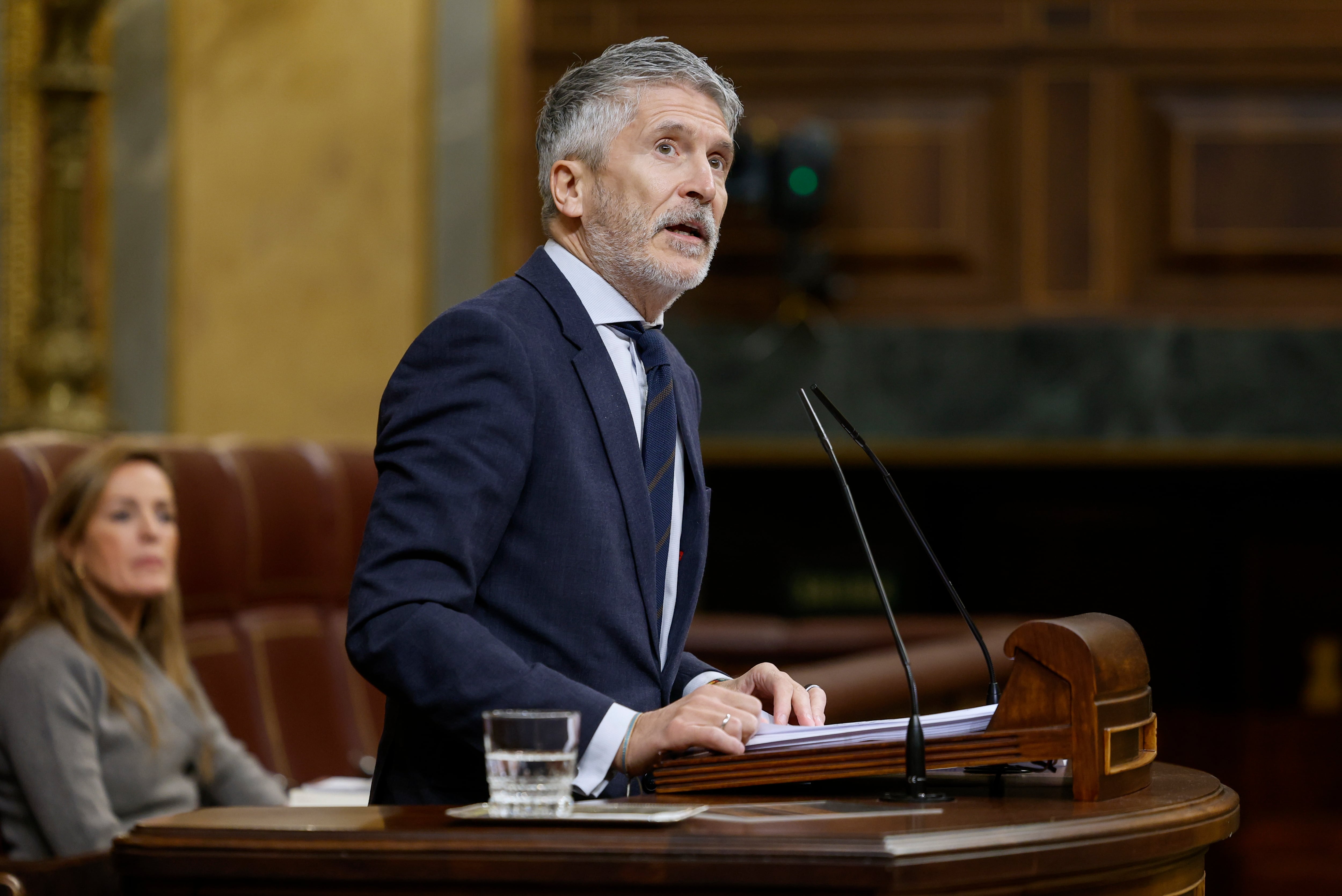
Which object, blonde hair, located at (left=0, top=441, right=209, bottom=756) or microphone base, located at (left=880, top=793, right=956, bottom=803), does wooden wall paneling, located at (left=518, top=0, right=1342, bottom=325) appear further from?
microphone base, located at (left=880, top=793, right=956, bottom=803)

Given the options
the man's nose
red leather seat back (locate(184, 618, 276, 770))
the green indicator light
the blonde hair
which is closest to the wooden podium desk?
the man's nose

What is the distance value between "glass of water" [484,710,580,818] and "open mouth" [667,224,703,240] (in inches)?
20.2

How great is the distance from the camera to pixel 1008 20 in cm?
463

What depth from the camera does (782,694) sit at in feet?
4.39

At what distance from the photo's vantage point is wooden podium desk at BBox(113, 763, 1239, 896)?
983mm

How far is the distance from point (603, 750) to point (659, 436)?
319 mm

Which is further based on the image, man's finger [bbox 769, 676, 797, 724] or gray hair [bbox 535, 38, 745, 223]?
gray hair [bbox 535, 38, 745, 223]

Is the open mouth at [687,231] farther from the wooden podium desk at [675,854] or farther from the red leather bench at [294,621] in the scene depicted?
the red leather bench at [294,621]

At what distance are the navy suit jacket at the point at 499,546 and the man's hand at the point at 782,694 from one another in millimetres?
75

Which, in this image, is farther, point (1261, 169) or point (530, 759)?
point (1261, 169)

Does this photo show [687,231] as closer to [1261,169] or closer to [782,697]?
[782,697]

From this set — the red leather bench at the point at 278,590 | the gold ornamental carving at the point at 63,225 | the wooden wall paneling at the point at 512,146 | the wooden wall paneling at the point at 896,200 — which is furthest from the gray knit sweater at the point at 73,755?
the wooden wall paneling at the point at 896,200

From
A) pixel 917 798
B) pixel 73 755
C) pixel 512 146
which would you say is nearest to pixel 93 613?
pixel 73 755

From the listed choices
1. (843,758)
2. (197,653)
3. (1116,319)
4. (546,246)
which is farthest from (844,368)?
(843,758)
